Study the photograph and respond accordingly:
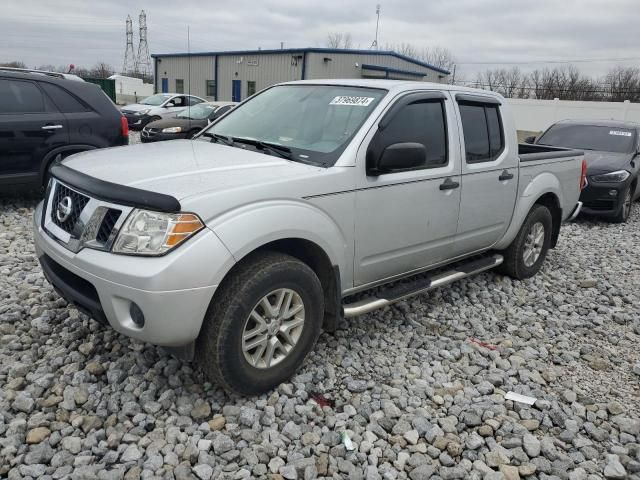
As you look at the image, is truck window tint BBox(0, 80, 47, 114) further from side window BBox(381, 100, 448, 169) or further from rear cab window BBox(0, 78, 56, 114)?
side window BBox(381, 100, 448, 169)

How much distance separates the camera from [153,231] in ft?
8.71

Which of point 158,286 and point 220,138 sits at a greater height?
point 220,138

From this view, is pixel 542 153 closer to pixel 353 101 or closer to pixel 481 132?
pixel 481 132

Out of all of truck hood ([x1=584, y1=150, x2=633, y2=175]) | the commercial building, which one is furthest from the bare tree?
truck hood ([x1=584, y1=150, x2=633, y2=175])

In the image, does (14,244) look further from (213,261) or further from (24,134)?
(213,261)

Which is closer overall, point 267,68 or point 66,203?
point 66,203

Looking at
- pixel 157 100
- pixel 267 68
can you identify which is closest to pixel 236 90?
pixel 267 68

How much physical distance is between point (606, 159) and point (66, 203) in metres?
8.60

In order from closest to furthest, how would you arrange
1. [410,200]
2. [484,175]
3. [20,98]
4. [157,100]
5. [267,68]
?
1. [410,200]
2. [484,175]
3. [20,98]
4. [157,100]
5. [267,68]

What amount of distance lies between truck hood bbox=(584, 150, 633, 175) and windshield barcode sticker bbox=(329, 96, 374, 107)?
20.5ft

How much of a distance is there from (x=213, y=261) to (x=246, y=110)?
6.74 feet

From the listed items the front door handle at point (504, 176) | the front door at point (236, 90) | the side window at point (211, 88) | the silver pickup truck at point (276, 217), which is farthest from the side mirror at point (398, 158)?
the side window at point (211, 88)

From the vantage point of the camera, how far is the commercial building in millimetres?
30205

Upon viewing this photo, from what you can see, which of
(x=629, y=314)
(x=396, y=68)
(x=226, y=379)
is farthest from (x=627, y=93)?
(x=226, y=379)
